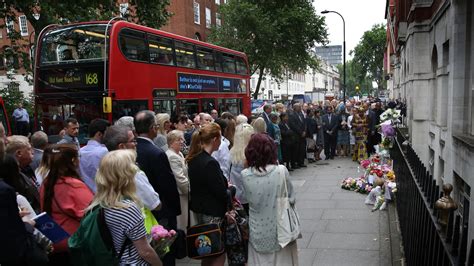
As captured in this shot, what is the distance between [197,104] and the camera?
13.7 meters

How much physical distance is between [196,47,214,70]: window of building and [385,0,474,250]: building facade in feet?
21.3

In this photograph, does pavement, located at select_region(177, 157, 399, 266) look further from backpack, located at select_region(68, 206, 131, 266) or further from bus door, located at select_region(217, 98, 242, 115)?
bus door, located at select_region(217, 98, 242, 115)

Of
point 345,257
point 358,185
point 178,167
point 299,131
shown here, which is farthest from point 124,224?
point 299,131

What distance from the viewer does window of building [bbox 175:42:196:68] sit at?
12.8m

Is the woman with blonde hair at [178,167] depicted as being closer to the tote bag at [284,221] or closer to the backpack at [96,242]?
the tote bag at [284,221]

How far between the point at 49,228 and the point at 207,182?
152 centimetres

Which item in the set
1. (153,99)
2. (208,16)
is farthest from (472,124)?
(208,16)

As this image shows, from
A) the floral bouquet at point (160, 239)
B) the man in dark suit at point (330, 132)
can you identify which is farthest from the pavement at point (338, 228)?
the man in dark suit at point (330, 132)

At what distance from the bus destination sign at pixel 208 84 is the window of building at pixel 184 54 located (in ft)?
1.20

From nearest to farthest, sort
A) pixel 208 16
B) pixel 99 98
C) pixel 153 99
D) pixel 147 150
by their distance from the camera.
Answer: pixel 147 150, pixel 99 98, pixel 153 99, pixel 208 16

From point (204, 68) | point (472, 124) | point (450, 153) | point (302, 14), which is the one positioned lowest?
point (450, 153)

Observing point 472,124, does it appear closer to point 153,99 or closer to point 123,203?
point 123,203

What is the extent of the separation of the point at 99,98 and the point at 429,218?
8510mm

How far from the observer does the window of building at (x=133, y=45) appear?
406 inches
